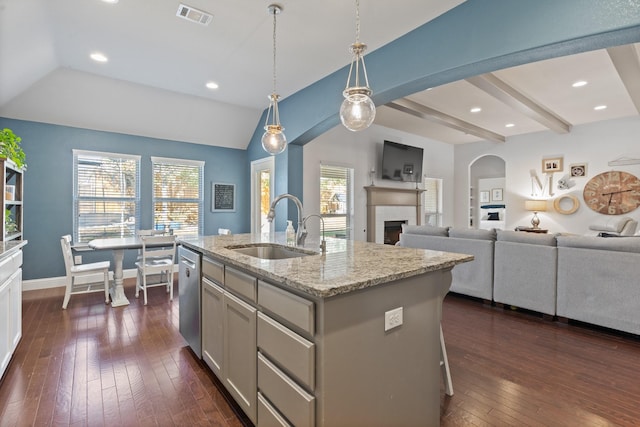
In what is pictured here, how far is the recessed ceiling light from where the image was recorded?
3.60 metres

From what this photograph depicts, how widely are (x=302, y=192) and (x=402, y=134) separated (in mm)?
3451

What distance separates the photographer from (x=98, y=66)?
12.8 ft

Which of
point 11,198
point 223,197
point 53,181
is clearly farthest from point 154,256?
point 223,197

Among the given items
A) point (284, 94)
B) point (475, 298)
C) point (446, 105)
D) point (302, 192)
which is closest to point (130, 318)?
point (302, 192)

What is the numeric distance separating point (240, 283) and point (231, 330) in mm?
347

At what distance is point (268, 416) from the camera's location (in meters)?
1.50

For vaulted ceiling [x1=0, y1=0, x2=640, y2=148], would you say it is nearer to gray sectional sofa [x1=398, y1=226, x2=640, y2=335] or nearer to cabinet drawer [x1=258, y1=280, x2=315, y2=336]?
gray sectional sofa [x1=398, y1=226, x2=640, y2=335]

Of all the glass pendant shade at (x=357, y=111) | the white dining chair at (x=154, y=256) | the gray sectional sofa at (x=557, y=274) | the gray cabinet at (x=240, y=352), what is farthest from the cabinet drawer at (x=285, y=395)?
the gray sectional sofa at (x=557, y=274)

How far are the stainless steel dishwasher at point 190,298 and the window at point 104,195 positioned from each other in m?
3.22

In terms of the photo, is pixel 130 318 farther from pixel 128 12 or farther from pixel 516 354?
pixel 516 354

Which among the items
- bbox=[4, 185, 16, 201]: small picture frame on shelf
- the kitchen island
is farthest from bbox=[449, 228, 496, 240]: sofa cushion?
bbox=[4, 185, 16, 201]: small picture frame on shelf

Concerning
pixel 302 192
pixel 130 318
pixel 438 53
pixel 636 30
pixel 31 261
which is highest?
pixel 438 53

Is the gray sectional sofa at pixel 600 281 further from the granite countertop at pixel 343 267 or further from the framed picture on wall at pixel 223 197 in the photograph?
the framed picture on wall at pixel 223 197

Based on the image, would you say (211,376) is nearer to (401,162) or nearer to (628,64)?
(628,64)
